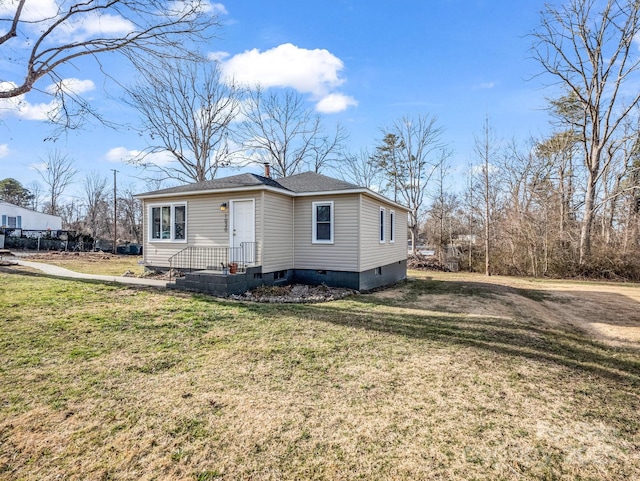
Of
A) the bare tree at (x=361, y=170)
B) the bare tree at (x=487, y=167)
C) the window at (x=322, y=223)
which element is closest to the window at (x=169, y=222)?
the window at (x=322, y=223)

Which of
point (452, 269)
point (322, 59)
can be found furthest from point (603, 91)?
point (322, 59)

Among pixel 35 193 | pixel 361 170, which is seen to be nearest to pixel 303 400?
pixel 361 170

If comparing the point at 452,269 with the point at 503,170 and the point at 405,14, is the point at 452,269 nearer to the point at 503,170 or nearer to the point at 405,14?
the point at 503,170

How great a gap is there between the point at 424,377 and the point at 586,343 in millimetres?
3760

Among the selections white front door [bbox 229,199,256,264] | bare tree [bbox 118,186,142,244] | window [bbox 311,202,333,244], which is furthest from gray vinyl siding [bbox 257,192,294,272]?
bare tree [bbox 118,186,142,244]

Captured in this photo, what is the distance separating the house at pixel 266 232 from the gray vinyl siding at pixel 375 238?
3cm

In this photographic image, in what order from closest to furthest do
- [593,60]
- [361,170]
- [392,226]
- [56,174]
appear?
[392,226]
[593,60]
[361,170]
[56,174]

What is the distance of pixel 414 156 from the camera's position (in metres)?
25.4

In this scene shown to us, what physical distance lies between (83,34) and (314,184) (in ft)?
24.6

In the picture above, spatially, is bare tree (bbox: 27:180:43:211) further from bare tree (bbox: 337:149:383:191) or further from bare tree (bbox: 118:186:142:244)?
bare tree (bbox: 337:149:383:191)

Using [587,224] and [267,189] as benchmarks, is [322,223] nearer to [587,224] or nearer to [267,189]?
[267,189]

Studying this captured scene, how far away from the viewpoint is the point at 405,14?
11219mm

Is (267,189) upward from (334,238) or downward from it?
upward

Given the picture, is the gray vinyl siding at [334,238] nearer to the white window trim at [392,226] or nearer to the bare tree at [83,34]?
the white window trim at [392,226]
